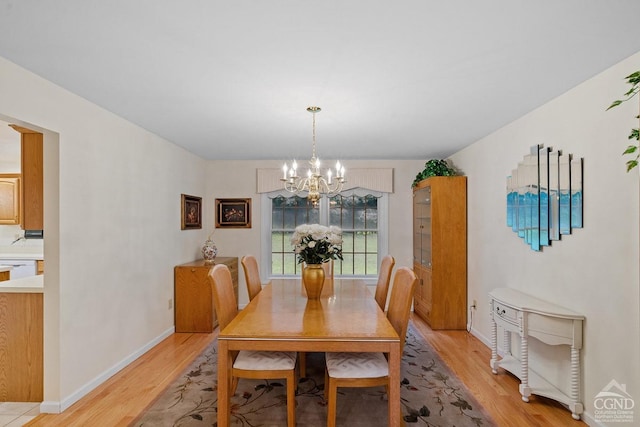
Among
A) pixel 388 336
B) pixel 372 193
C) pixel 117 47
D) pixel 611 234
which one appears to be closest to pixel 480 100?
pixel 611 234

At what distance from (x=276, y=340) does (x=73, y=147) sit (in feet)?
7.06

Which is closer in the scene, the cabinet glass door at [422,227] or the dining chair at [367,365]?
the dining chair at [367,365]

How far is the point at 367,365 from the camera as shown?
2.34m

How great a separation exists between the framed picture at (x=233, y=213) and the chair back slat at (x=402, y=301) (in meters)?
3.44

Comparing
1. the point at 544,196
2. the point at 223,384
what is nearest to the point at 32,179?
the point at 223,384

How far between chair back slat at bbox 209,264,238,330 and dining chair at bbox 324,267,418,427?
30.7 inches

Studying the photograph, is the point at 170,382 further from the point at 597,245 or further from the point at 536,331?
the point at 597,245

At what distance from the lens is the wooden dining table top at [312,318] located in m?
2.12

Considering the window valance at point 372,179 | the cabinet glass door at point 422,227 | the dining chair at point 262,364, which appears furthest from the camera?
the window valance at point 372,179

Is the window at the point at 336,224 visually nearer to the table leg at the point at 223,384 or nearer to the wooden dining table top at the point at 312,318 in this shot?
the wooden dining table top at the point at 312,318

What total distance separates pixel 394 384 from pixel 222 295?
1297 millimetres

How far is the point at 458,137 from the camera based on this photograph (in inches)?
166

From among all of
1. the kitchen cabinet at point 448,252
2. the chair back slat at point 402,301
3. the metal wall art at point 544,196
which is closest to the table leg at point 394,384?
the chair back slat at point 402,301

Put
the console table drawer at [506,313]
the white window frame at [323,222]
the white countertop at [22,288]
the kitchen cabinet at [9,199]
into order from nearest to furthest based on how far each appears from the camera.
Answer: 1. the white countertop at [22,288]
2. the console table drawer at [506,313]
3. the kitchen cabinet at [9,199]
4. the white window frame at [323,222]
